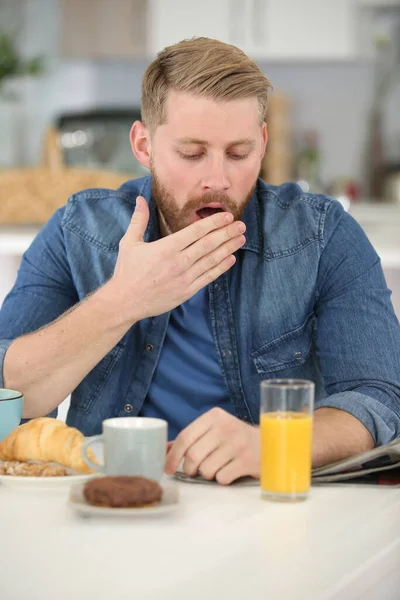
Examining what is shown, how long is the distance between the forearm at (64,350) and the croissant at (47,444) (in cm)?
25

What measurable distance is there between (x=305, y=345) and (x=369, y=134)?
11.9 feet

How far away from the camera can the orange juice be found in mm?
979

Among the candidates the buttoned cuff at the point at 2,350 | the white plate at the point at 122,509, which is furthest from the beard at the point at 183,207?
the white plate at the point at 122,509

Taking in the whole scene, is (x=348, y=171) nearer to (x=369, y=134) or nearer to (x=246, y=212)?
(x=369, y=134)

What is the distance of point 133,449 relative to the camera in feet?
3.20

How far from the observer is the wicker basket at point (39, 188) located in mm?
2420

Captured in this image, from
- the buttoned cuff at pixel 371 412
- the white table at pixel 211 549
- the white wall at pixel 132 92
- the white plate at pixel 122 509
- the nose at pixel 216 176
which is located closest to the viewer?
the white table at pixel 211 549

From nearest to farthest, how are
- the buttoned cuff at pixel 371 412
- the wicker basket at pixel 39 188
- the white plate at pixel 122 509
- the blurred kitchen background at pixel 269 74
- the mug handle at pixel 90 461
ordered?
the white plate at pixel 122 509, the mug handle at pixel 90 461, the buttoned cuff at pixel 371 412, the wicker basket at pixel 39 188, the blurred kitchen background at pixel 269 74

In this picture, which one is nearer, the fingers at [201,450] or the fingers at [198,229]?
the fingers at [201,450]

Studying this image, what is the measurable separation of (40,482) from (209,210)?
530 millimetres

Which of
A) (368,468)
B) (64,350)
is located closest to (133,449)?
(368,468)

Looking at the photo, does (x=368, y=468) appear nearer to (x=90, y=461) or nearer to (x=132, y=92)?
(x=90, y=461)

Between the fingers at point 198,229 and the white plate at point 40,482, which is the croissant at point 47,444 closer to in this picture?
the white plate at point 40,482

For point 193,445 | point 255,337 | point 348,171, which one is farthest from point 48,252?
point 348,171
